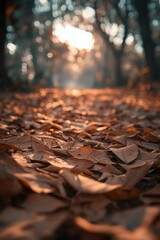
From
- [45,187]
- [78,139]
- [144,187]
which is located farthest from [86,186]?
[78,139]

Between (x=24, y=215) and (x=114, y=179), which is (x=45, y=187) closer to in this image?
(x=24, y=215)

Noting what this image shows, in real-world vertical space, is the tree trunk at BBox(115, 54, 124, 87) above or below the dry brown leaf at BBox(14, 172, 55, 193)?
below

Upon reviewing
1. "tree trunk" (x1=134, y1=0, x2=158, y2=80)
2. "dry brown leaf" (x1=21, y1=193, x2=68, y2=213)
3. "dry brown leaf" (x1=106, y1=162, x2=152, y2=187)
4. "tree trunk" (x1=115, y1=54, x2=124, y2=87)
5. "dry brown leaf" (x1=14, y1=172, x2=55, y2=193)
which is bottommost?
"tree trunk" (x1=115, y1=54, x2=124, y2=87)

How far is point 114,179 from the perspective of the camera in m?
0.99

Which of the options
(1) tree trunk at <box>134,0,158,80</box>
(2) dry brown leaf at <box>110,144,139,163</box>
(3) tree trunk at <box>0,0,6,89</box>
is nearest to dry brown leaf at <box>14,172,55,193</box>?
(2) dry brown leaf at <box>110,144,139,163</box>

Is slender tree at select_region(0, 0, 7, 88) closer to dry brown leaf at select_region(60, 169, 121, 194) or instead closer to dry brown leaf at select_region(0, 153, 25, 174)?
dry brown leaf at select_region(0, 153, 25, 174)

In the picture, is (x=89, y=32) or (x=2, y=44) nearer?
(x=2, y=44)

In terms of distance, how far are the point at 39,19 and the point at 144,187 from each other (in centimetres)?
2947

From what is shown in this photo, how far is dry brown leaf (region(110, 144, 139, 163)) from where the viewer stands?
129cm

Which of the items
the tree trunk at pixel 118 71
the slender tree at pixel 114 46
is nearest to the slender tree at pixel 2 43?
the slender tree at pixel 114 46

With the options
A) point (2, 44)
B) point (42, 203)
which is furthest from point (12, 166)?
point (2, 44)

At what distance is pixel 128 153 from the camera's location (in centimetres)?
135

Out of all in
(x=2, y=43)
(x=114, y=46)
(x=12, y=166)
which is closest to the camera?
(x=12, y=166)

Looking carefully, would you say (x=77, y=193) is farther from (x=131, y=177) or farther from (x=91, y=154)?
(x=91, y=154)
